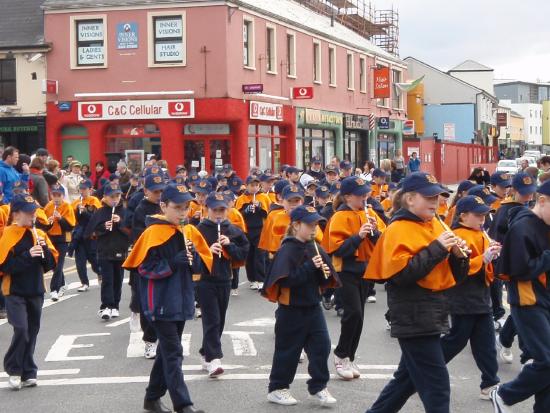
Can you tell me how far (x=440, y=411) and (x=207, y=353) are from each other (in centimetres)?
338

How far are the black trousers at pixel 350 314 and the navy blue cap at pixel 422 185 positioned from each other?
258cm

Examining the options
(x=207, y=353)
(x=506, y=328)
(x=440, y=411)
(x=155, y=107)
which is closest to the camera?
(x=440, y=411)

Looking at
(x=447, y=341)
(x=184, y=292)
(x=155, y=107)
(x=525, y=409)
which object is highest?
(x=155, y=107)

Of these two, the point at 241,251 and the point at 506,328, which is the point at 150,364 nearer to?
the point at 241,251

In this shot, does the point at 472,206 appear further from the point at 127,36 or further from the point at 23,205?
the point at 127,36

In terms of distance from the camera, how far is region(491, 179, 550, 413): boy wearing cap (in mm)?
6613

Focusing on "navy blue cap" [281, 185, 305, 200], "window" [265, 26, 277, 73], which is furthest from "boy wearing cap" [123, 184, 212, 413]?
"window" [265, 26, 277, 73]

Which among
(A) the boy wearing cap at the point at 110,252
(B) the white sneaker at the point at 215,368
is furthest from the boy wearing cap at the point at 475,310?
(A) the boy wearing cap at the point at 110,252

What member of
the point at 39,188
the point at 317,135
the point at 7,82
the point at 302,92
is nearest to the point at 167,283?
the point at 39,188

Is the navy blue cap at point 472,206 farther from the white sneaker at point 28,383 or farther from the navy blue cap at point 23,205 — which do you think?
the white sneaker at point 28,383

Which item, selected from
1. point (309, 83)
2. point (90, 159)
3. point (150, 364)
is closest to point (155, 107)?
point (90, 159)

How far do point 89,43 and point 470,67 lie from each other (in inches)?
2268

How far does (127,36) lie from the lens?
1211 inches

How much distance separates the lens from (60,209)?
1338 cm
